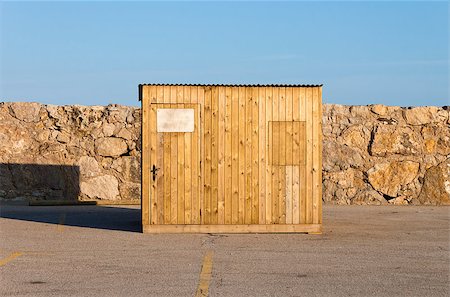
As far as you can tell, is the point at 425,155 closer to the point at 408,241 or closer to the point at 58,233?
the point at 408,241

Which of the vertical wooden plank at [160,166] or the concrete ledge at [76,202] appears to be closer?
the vertical wooden plank at [160,166]

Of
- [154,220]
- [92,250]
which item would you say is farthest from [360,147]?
[92,250]

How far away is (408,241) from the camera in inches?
550

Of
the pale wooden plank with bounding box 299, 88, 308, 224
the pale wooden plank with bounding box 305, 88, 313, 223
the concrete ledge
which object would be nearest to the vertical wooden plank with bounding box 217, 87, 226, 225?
the pale wooden plank with bounding box 299, 88, 308, 224

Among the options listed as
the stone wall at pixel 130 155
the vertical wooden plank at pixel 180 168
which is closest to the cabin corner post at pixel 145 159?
the vertical wooden plank at pixel 180 168

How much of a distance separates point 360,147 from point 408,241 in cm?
949

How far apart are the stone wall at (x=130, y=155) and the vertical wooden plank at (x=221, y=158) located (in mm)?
7923

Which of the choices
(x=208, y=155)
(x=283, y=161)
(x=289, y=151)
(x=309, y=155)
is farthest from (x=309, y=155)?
(x=208, y=155)

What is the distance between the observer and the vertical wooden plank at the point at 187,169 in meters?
15.2

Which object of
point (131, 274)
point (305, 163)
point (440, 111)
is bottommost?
point (131, 274)

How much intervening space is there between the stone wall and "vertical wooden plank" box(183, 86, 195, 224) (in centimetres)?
781

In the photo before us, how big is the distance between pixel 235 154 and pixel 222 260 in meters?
4.23

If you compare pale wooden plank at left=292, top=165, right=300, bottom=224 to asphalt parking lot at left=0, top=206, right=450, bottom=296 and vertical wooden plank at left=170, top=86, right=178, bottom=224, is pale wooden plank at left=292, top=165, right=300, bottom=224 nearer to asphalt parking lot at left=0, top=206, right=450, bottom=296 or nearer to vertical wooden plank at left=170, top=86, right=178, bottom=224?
asphalt parking lot at left=0, top=206, right=450, bottom=296

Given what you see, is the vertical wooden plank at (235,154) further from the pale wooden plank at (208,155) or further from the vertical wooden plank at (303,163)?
the vertical wooden plank at (303,163)
